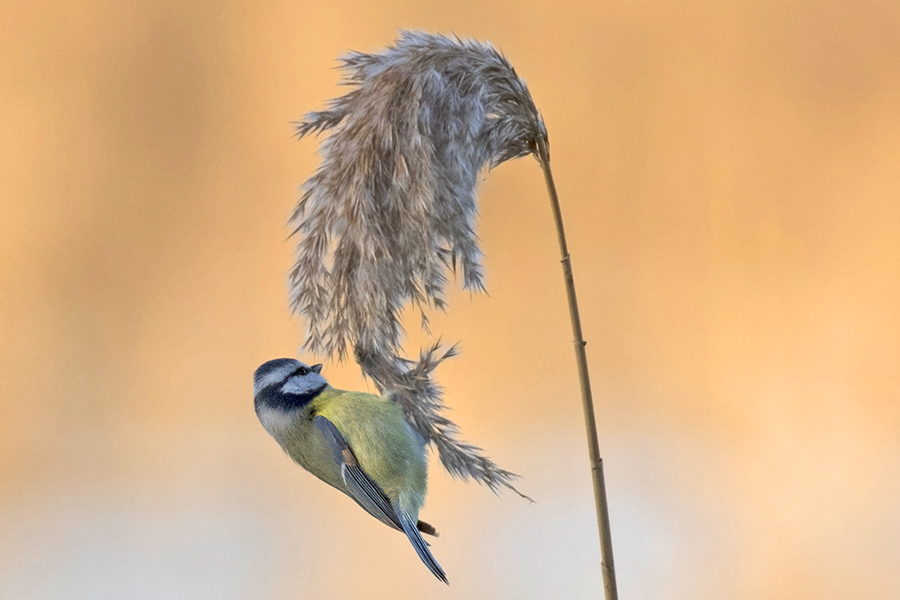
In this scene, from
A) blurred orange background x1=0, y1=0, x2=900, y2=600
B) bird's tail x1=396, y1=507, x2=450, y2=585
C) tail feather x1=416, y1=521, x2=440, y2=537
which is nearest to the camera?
bird's tail x1=396, y1=507, x2=450, y2=585

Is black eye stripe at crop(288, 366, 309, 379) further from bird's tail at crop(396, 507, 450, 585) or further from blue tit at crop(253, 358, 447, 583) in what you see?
bird's tail at crop(396, 507, 450, 585)

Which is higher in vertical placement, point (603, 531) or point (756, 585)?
point (603, 531)

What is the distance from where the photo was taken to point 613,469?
1.12m

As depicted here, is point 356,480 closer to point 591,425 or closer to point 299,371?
point 299,371

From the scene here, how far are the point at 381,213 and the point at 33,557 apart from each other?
0.92 m

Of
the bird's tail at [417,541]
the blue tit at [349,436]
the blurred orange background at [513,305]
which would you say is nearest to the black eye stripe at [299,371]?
the blue tit at [349,436]

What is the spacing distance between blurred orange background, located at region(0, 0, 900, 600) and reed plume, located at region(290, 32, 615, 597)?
473 mm

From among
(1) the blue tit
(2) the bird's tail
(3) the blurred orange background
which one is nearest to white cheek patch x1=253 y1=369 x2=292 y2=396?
(1) the blue tit

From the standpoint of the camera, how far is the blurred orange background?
1087 mm

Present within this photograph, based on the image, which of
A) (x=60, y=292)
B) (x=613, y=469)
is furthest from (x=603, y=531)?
(x=60, y=292)

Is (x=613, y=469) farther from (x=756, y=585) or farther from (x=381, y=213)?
(x=381, y=213)

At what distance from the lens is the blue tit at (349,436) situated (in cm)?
62

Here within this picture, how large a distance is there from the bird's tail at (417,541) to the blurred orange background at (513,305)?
493 millimetres

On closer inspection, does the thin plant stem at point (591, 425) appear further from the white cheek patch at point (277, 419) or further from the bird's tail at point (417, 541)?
the white cheek patch at point (277, 419)
